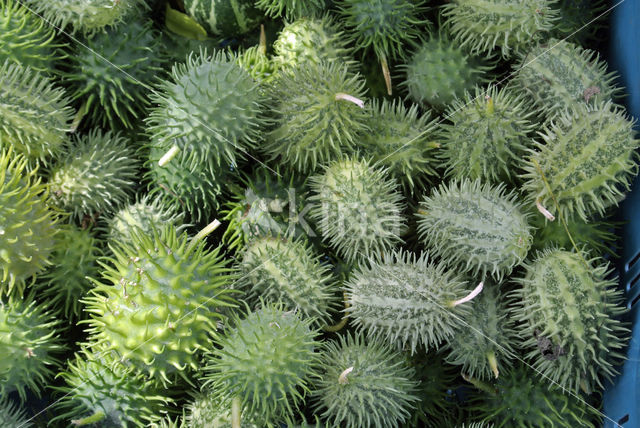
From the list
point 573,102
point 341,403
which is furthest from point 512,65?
point 341,403

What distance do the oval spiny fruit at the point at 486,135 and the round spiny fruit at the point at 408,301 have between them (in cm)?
35

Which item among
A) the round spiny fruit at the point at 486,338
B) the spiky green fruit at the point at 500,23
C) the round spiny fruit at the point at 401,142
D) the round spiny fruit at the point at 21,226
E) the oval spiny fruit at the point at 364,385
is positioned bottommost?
the oval spiny fruit at the point at 364,385

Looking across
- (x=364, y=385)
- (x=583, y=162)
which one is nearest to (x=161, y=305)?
(x=364, y=385)

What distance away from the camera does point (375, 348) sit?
5.92 feet

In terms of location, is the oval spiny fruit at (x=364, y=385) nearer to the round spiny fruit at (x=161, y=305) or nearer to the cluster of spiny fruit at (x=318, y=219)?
the cluster of spiny fruit at (x=318, y=219)

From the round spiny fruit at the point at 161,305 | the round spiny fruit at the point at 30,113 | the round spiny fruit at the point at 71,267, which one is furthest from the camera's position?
the round spiny fruit at the point at 71,267

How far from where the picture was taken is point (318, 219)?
1969 mm

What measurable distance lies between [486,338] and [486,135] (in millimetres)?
639

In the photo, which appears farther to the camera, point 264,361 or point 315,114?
point 315,114

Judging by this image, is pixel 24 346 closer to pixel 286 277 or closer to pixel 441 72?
pixel 286 277

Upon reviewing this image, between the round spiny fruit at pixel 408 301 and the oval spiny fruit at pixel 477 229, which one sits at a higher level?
the oval spiny fruit at pixel 477 229

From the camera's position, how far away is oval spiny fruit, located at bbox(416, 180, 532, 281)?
170 cm

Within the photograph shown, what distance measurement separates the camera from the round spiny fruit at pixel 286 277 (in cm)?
181

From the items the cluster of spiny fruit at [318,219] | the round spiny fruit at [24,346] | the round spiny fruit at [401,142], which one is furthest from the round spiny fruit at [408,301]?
the round spiny fruit at [24,346]
